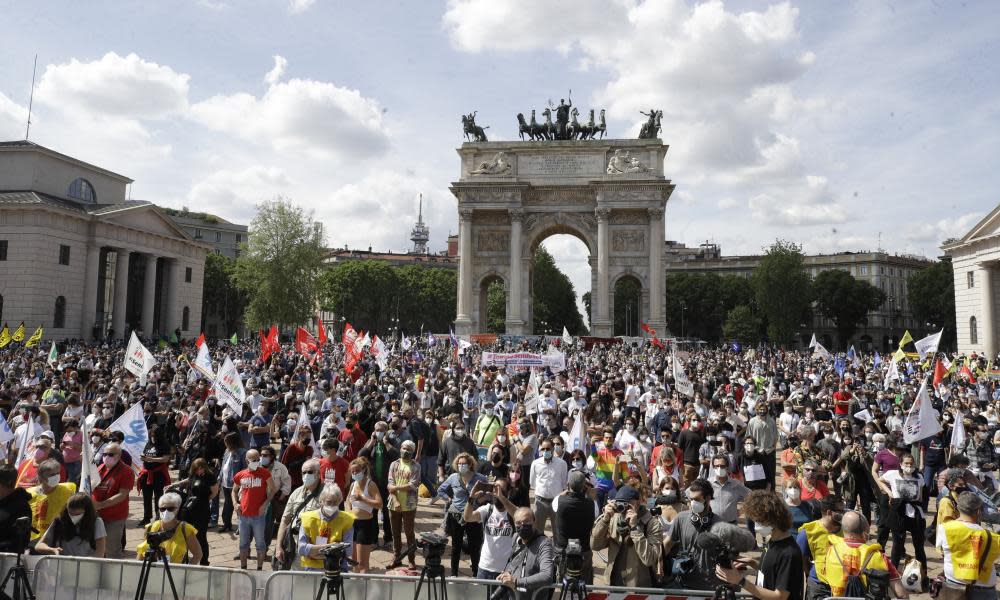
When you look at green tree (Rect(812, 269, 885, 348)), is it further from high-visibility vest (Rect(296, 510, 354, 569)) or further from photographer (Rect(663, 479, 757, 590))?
high-visibility vest (Rect(296, 510, 354, 569))

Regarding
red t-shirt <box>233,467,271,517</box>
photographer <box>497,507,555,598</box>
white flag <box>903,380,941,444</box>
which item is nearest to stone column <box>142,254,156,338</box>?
red t-shirt <box>233,467,271,517</box>

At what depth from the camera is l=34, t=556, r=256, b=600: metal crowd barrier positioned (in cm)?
555

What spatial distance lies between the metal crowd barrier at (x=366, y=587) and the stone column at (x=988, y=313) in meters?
49.5

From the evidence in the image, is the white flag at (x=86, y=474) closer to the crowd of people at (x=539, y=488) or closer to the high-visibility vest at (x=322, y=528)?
the crowd of people at (x=539, y=488)

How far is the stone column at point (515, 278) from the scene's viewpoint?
169ft

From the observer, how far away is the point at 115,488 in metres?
7.49

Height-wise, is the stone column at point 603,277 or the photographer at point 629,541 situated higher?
the stone column at point 603,277

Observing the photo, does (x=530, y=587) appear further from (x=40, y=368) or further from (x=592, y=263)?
(x=592, y=263)

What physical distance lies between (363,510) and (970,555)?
586 cm

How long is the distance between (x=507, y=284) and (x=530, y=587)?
48173 mm

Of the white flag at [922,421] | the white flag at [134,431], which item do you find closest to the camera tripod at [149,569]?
the white flag at [134,431]

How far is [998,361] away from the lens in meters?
33.1

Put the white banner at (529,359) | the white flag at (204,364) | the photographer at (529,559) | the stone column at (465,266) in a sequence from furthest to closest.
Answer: the stone column at (465,266) < the white banner at (529,359) < the white flag at (204,364) < the photographer at (529,559)

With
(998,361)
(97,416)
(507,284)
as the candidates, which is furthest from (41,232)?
(998,361)
